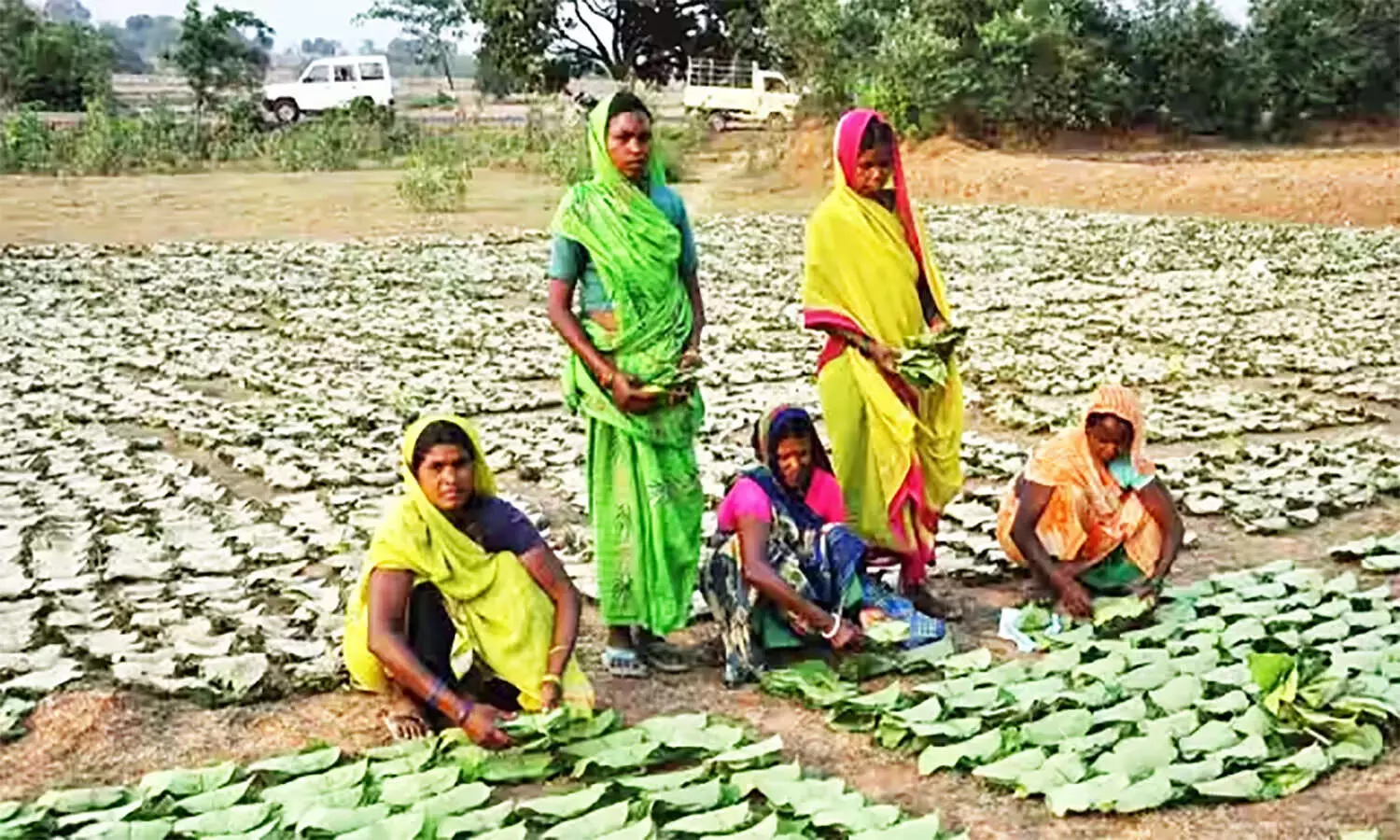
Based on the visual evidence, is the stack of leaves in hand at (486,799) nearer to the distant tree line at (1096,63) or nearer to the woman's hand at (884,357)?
the woman's hand at (884,357)

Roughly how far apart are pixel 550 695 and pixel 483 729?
0.73 feet

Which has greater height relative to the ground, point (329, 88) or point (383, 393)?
point (329, 88)

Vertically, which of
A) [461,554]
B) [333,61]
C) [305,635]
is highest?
[333,61]

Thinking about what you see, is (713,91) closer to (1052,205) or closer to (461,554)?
(1052,205)

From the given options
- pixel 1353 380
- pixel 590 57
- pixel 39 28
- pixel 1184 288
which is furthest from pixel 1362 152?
pixel 39 28

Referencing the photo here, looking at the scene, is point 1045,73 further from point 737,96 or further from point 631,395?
point 631,395

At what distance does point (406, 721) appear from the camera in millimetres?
3793

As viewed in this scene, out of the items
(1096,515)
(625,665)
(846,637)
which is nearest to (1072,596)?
(1096,515)

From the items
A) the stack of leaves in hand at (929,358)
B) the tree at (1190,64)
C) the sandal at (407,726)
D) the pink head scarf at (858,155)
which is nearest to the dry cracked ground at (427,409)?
the sandal at (407,726)

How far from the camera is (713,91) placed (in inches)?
1252

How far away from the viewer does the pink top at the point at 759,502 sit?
14.0 ft

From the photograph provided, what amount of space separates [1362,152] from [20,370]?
1933cm

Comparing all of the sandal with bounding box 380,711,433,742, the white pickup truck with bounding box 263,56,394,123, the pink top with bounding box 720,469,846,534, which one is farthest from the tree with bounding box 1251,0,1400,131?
the sandal with bounding box 380,711,433,742

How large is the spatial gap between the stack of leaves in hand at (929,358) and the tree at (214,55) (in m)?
31.4
